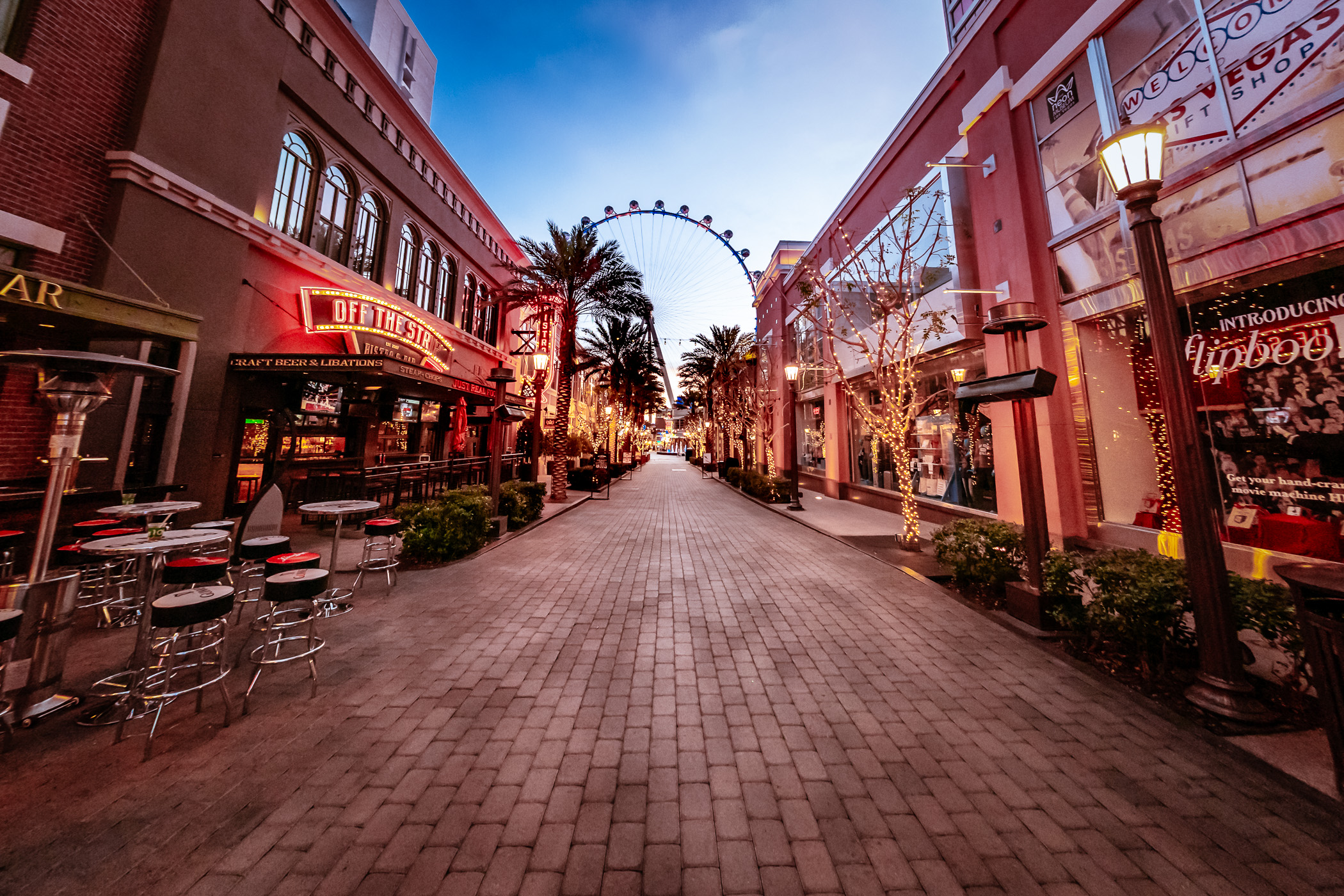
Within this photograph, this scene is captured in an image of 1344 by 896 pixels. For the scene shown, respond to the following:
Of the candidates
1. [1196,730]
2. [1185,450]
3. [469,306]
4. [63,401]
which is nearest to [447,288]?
[469,306]

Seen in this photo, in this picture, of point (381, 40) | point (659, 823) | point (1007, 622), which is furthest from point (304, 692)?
point (381, 40)

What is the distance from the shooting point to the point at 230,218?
27.9ft

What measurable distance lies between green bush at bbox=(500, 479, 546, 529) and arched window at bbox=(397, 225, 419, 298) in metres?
8.89

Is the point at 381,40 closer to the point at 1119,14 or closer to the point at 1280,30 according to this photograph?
the point at 1119,14

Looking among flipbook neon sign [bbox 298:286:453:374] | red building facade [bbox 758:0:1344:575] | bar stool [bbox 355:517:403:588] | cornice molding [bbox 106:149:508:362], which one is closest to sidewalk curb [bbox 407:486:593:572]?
bar stool [bbox 355:517:403:588]

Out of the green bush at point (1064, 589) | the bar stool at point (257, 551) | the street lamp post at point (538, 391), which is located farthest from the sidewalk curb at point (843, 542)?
the bar stool at point (257, 551)

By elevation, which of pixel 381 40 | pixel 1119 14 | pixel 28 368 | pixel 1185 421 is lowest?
pixel 1185 421

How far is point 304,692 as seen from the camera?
11.4 feet

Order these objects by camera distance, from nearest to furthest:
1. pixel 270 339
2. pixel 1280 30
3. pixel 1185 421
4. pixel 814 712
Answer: pixel 814 712
pixel 1185 421
pixel 1280 30
pixel 270 339

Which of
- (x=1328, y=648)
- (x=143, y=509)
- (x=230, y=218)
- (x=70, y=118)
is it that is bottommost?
(x=1328, y=648)

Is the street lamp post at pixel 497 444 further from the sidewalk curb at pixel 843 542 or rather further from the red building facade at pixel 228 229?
the sidewalk curb at pixel 843 542

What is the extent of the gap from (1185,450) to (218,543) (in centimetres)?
963

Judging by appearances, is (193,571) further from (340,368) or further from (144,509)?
(340,368)

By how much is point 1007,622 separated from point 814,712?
10.7ft
